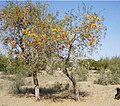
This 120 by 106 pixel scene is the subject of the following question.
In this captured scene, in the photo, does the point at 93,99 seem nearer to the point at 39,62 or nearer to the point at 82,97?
the point at 82,97

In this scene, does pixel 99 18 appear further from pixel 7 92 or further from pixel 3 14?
pixel 7 92

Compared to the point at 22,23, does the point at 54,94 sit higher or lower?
lower

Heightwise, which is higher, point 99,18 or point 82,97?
point 99,18

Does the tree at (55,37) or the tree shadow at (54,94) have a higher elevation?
the tree at (55,37)

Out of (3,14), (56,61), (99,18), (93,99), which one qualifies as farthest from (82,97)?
(3,14)

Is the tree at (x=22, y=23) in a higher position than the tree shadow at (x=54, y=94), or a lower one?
higher

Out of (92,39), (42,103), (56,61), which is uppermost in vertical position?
(92,39)

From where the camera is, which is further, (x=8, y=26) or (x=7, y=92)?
(x=7, y=92)

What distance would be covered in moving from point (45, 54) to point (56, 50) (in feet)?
1.71

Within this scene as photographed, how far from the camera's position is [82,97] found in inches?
570

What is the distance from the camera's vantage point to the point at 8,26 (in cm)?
1377

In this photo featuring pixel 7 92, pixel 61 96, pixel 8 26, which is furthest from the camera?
pixel 7 92

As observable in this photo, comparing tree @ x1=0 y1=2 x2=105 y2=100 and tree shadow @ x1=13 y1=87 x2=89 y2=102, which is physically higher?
tree @ x1=0 y1=2 x2=105 y2=100

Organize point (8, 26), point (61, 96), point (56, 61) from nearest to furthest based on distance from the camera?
1. point (56, 61)
2. point (8, 26)
3. point (61, 96)
